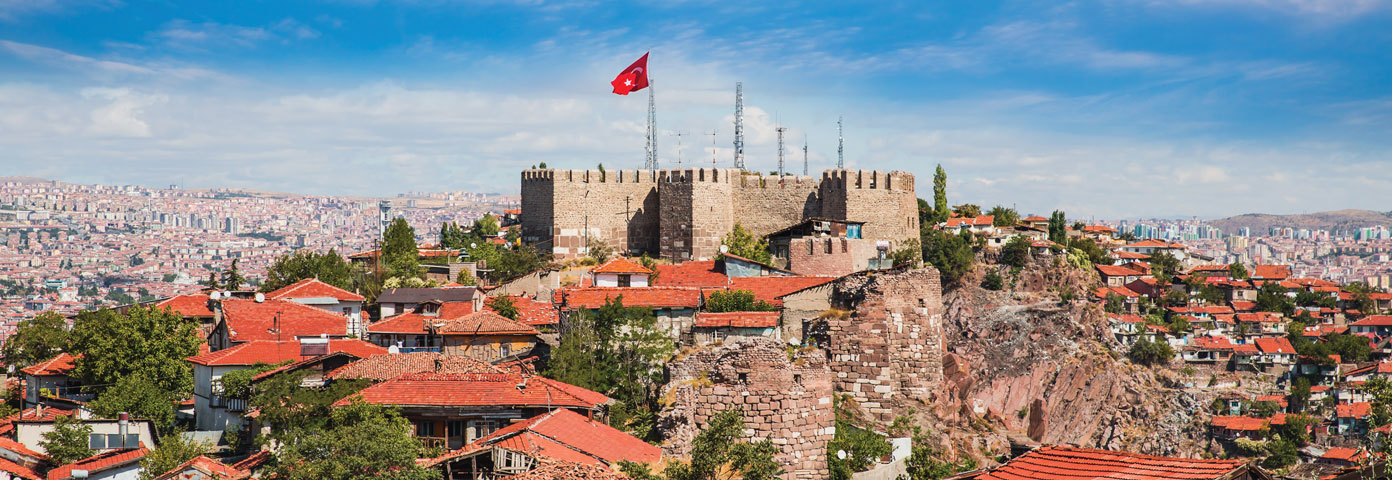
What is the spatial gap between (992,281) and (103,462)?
168 feet

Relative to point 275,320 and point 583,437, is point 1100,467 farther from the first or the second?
point 275,320

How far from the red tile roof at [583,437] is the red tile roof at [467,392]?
0.93m

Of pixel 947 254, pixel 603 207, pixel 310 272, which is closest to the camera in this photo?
pixel 310 272

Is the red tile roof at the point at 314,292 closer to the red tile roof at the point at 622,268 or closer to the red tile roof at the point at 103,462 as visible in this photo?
the red tile roof at the point at 622,268

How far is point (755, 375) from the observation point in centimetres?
2103

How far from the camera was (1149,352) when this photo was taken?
81562 millimetres

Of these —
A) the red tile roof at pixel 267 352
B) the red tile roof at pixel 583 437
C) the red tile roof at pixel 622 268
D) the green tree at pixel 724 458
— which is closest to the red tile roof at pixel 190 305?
the red tile roof at pixel 267 352

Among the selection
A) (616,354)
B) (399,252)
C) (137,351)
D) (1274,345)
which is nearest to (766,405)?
(616,354)

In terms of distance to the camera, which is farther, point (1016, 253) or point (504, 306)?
point (1016, 253)

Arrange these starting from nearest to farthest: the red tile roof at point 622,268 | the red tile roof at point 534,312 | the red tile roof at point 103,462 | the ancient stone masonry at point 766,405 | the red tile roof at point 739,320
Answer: the ancient stone masonry at point 766,405 → the red tile roof at point 103,462 → the red tile roof at point 739,320 → the red tile roof at point 534,312 → the red tile roof at point 622,268

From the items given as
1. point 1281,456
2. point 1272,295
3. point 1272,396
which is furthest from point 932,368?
point 1272,295

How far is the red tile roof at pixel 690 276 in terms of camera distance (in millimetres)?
41594

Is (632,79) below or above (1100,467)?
above

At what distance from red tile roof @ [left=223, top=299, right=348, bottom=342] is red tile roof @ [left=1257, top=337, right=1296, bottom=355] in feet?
224
